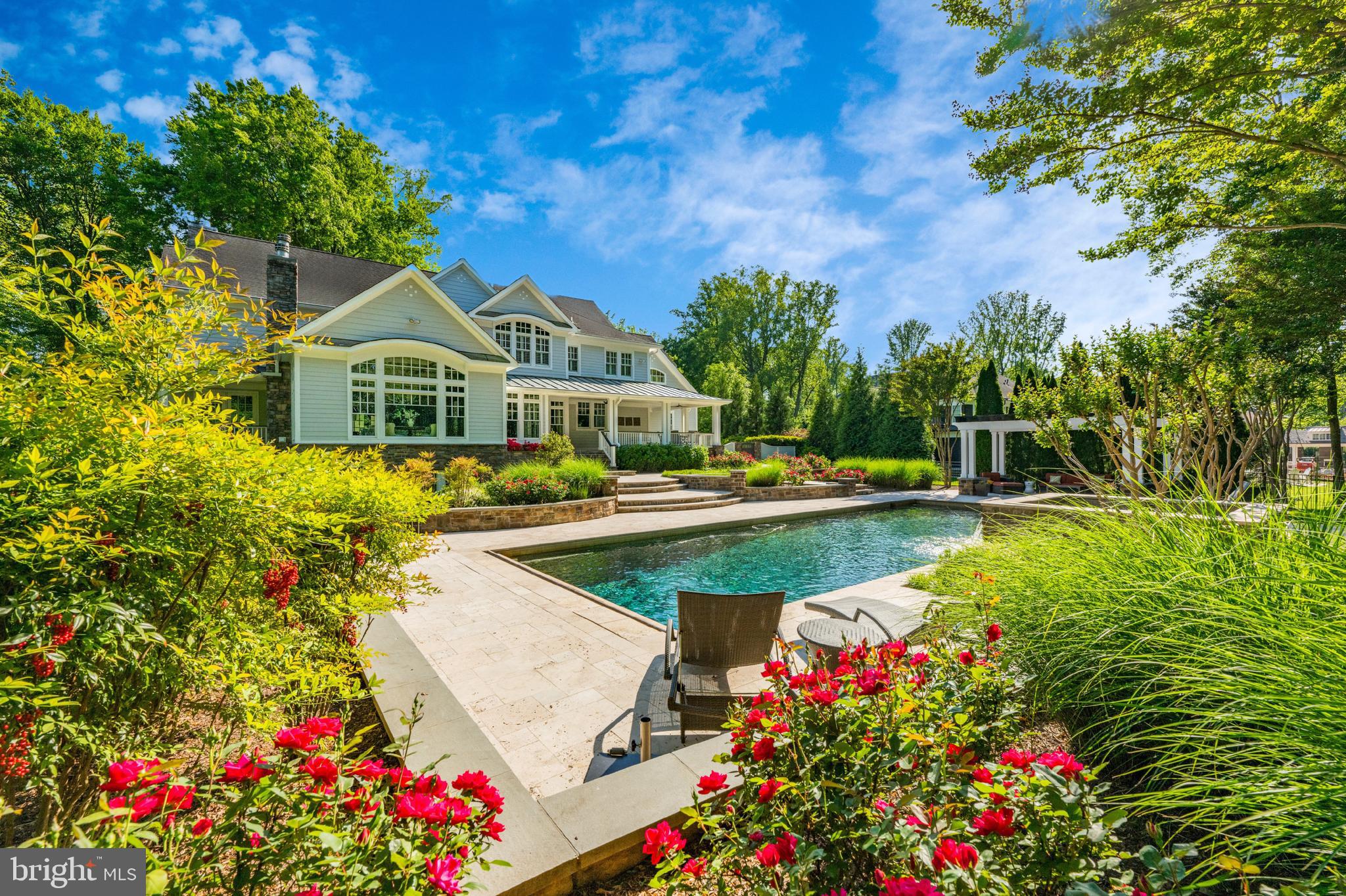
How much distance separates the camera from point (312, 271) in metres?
16.9

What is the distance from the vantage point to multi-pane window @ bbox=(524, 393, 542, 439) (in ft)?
65.1

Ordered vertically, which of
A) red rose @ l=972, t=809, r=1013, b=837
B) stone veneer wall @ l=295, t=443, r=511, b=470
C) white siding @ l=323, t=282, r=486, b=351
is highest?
white siding @ l=323, t=282, r=486, b=351

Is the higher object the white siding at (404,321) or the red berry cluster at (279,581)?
the white siding at (404,321)

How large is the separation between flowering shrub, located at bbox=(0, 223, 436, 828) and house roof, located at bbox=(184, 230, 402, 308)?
15.9 metres

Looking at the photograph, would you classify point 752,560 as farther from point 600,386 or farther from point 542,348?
point 542,348

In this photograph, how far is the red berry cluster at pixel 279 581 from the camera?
88.8 inches

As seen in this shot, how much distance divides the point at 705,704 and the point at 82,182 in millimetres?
34777

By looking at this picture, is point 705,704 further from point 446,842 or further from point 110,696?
point 110,696

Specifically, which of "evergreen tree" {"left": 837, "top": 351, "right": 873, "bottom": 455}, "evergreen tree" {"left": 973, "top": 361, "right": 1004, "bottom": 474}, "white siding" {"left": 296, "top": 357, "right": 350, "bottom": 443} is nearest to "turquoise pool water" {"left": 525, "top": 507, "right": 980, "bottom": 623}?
"white siding" {"left": 296, "top": 357, "right": 350, "bottom": 443}

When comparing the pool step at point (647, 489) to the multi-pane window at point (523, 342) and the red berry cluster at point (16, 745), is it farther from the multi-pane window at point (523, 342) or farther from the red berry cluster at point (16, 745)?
the red berry cluster at point (16, 745)

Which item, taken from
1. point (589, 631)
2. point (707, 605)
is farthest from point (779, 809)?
point (589, 631)

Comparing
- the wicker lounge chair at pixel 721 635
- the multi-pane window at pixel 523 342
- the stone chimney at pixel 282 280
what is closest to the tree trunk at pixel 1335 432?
the wicker lounge chair at pixel 721 635

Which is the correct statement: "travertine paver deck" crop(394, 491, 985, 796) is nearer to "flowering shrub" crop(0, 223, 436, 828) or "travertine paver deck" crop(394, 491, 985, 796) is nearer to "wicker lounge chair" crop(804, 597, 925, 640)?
"wicker lounge chair" crop(804, 597, 925, 640)

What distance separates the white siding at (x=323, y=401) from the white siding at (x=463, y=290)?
22.4ft
